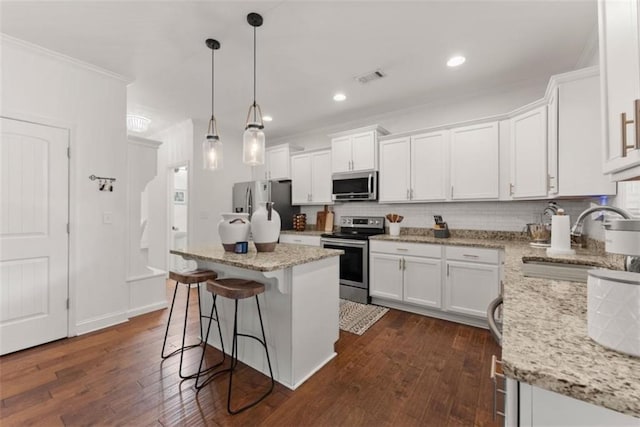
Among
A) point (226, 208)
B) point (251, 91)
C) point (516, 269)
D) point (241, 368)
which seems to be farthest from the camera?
point (226, 208)

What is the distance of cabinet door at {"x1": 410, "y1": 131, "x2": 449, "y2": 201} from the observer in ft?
11.0

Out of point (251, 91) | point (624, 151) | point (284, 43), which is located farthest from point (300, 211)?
point (624, 151)

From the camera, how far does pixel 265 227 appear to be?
2098 millimetres

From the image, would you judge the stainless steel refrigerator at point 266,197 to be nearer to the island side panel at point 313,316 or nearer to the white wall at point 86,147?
the white wall at point 86,147

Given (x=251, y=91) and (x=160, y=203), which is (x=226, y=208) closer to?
(x=160, y=203)

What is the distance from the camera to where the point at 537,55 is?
2531mm

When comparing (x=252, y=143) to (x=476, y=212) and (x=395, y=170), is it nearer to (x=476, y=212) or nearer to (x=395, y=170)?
(x=395, y=170)

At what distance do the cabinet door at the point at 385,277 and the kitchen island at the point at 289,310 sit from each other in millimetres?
1259

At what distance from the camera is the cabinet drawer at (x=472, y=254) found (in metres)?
2.73

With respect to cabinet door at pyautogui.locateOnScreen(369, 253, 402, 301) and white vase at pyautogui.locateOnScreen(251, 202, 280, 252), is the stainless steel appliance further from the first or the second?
white vase at pyautogui.locateOnScreen(251, 202, 280, 252)

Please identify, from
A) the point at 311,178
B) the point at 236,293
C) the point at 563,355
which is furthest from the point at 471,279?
the point at 311,178

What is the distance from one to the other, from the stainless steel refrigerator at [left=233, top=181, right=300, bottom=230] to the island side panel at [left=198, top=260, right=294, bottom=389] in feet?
7.27

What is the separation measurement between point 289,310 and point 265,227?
0.65 metres

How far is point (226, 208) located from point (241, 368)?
3.28m
